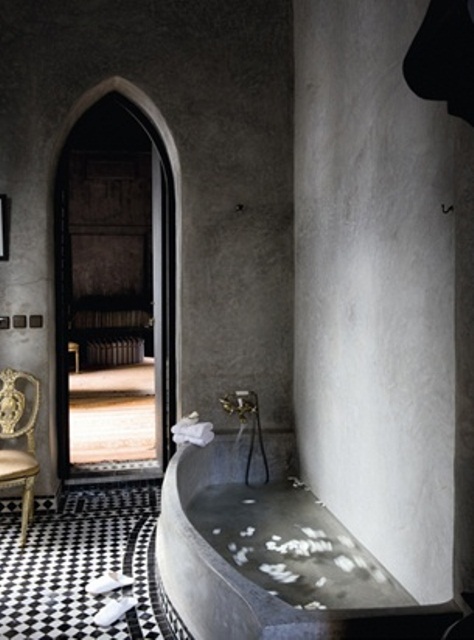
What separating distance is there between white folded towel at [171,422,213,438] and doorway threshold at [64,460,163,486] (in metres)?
0.89

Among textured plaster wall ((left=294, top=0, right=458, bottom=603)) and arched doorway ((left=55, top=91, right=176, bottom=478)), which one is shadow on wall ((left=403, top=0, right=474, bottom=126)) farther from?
arched doorway ((left=55, top=91, right=176, bottom=478))

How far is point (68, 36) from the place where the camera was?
4.76m

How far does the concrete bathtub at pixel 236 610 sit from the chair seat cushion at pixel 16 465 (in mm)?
1060

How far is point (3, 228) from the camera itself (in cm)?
470

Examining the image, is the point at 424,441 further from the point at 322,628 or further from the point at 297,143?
the point at 297,143

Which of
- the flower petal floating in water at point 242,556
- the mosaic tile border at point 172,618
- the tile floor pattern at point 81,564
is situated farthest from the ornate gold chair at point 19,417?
the flower petal floating in water at point 242,556

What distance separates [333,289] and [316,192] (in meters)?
0.75

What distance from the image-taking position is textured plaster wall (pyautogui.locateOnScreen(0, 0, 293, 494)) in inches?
187

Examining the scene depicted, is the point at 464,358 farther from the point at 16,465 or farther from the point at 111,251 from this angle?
the point at 111,251

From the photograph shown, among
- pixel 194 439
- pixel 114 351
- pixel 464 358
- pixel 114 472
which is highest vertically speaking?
pixel 464 358

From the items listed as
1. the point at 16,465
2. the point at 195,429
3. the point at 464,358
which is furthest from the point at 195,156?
the point at 464,358

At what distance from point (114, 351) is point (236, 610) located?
9945 millimetres

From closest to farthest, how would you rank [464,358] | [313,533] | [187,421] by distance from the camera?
[464,358] → [313,533] → [187,421]

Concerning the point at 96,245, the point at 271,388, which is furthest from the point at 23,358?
the point at 96,245
